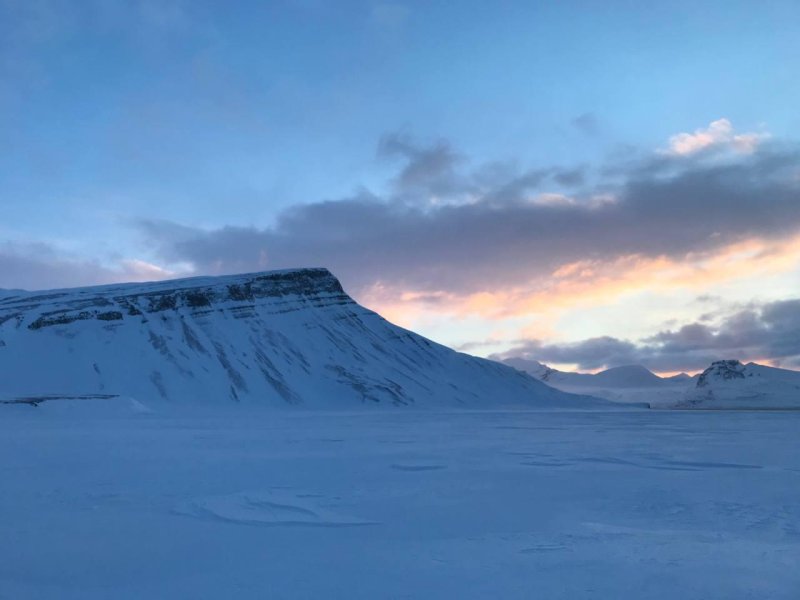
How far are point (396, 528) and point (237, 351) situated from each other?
265 ft

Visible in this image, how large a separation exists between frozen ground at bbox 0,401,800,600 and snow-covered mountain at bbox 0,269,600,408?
198 feet

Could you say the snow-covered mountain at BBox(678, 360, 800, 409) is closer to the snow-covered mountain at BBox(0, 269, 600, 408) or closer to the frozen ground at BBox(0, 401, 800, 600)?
the snow-covered mountain at BBox(0, 269, 600, 408)

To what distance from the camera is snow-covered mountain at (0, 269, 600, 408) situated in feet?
246

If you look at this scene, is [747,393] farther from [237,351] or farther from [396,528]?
[396,528]

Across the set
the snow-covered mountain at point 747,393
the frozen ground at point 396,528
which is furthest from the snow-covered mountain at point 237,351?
the snow-covered mountain at point 747,393

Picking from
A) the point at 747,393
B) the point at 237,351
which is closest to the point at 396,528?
the point at 237,351

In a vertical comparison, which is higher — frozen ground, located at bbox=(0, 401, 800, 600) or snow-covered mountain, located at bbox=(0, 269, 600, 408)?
snow-covered mountain, located at bbox=(0, 269, 600, 408)

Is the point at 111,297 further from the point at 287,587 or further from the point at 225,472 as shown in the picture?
the point at 287,587

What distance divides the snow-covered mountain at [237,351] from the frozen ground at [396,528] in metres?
Answer: 60.4

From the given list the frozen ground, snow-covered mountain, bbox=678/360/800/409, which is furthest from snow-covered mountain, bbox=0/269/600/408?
snow-covered mountain, bbox=678/360/800/409

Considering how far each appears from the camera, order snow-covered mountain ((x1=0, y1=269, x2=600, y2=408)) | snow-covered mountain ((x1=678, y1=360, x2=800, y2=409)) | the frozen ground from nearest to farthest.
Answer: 1. the frozen ground
2. snow-covered mountain ((x1=0, y1=269, x2=600, y2=408))
3. snow-covered mountain ((x1=678, y1=360, x2=800, y2=409))

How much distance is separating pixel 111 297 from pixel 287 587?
9538 cm

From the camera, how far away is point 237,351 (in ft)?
285

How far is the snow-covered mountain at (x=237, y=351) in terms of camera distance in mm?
75062
